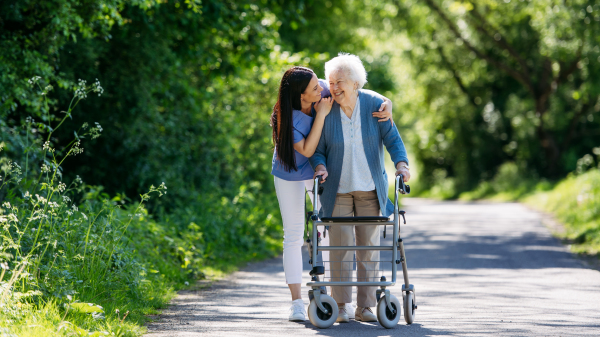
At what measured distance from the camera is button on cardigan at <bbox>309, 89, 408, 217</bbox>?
5.31 metres

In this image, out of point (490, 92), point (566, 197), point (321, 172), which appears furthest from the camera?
point (490, 92)

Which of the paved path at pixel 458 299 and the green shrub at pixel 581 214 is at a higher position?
the green shrub at pixel 581 214

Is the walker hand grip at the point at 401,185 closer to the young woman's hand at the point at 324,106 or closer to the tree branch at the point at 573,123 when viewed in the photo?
the young woman's hand at the point at 324,106

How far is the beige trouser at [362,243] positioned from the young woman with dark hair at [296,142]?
11.9 inches

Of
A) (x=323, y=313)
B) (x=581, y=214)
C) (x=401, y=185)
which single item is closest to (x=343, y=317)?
(x=323, y=313)

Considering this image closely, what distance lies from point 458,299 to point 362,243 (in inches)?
61.8

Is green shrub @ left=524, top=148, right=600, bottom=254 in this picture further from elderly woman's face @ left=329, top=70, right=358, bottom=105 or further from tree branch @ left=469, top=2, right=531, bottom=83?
tree branch @ left=469, top=2, right=531, bottom=83

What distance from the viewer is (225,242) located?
9.96 meters

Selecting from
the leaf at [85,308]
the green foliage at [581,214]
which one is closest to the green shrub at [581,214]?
the green foliage at [581,214]

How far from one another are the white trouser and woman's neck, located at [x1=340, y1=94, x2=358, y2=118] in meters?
0.66

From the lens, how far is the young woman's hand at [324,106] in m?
5.28

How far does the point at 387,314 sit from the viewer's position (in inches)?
202

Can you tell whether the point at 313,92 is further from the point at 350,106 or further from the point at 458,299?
the point at 458,299

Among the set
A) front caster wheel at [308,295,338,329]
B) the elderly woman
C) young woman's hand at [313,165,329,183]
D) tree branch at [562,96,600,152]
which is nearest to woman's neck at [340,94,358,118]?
the elderly woman
